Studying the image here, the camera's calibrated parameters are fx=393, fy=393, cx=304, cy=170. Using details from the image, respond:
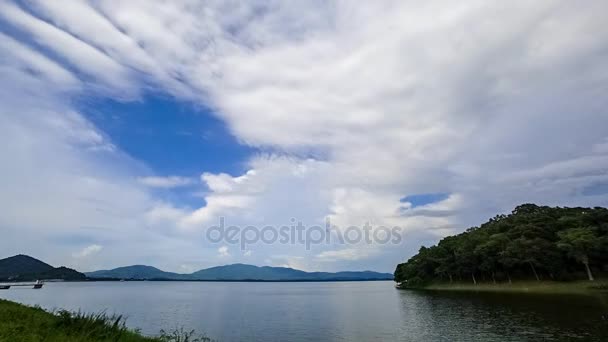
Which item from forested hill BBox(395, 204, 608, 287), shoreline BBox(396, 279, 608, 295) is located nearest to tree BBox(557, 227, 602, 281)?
forested hill BBox(395, 204, 608, 287)

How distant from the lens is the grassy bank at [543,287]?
226ft

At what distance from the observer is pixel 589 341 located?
26.0 m

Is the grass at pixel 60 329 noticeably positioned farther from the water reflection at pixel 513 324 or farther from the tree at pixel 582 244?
the tree at pixel 582 244

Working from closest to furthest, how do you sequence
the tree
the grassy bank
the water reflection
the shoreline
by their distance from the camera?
1. the water reflection
2. the shoreline
3. the grassy bank
4. the tree

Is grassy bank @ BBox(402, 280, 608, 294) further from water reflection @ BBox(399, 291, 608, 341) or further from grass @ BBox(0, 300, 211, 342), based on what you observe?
grass @ BBox(0, 300, 211, 342)

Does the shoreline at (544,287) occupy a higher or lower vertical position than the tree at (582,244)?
lower

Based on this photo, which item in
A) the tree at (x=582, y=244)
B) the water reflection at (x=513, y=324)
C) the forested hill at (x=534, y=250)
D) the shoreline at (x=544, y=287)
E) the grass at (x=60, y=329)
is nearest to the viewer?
the grass at (x=60, y=329)

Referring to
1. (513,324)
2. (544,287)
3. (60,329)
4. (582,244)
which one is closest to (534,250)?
(544,287)

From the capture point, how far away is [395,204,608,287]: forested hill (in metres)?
77.6

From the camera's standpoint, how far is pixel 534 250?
80875 millimetres

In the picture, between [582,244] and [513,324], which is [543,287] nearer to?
[582,244]

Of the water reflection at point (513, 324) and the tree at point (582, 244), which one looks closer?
the water reflection at point (513, 324)

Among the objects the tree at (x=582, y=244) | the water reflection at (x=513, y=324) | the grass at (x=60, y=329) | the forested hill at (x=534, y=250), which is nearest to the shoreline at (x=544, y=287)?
the forested hill at (x=534, y=250)

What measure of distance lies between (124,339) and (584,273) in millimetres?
93082
